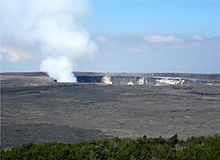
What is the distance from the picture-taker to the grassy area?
6.93 metres

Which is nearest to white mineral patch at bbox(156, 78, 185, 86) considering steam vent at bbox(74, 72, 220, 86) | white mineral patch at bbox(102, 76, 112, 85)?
steam vent at bbox(74, 72, 220, 86)

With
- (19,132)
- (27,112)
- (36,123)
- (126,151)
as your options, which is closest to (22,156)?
(126,151)

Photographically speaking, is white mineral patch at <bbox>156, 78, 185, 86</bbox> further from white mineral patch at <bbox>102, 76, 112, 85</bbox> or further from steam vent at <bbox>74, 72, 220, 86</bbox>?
white mineral patch at <bbox>102, 76, 112, 85</bbox>

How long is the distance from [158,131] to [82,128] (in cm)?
449

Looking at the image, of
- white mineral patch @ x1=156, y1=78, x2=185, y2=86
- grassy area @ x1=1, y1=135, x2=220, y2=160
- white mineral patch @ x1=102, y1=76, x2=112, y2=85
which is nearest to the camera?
grassy area @ x1=1, y1=135, x2=220, y2=160

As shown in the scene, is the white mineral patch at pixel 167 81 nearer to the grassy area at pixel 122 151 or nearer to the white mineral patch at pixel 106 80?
the white mineral patch at pixel 106 80

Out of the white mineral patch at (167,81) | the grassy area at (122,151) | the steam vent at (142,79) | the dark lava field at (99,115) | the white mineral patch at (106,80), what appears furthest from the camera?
the white mineral patch at (106,80)

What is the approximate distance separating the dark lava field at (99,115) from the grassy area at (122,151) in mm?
12740

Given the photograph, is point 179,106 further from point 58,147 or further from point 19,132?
point 58,147

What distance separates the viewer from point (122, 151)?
7.15 metres

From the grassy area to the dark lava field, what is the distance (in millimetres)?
12740

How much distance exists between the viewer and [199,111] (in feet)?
120

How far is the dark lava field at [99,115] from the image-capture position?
24.5 meters

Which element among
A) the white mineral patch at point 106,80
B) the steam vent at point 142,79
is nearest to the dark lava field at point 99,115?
the steam vent at point 142,79
